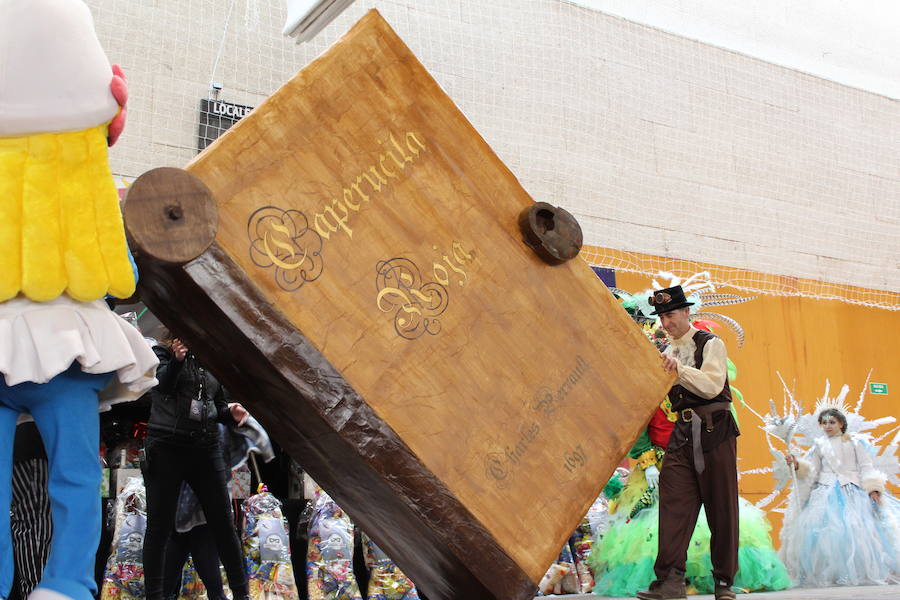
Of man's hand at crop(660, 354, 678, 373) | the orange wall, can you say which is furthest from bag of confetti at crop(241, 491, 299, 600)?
the orange wall

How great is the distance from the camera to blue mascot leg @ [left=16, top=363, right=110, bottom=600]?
1708mm

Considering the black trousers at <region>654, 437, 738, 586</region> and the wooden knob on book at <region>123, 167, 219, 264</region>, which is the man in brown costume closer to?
the black trousers at <region>654, 437, 738, 586</region>

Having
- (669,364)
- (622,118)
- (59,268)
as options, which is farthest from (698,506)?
(622,118)

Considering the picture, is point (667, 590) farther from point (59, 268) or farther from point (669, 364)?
point (59, 268)

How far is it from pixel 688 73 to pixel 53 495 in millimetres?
7221

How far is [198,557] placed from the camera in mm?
3547

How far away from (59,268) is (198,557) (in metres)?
2.09

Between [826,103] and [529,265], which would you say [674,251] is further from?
[529,265]

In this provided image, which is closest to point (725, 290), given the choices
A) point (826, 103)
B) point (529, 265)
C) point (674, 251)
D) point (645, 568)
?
point (674, 251)

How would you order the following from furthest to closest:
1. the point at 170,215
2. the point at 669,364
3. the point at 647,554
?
the point at 647,554
the point at 669,364
the point at 170,215

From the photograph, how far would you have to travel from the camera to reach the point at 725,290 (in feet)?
25.7

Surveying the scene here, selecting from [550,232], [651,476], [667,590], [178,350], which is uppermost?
[550,232]

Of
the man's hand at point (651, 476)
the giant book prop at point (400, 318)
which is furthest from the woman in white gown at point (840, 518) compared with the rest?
the giant book prop at point (400, 318)

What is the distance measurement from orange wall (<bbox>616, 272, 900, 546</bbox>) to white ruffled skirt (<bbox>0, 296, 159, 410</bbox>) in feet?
18.7
